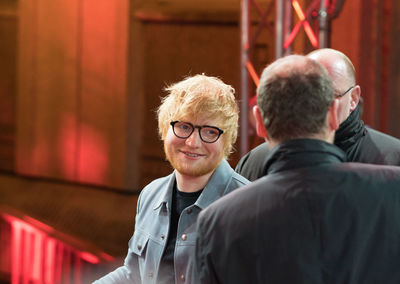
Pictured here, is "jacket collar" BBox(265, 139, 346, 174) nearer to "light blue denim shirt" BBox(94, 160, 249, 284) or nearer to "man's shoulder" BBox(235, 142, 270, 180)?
"light blue denim shirt" BBox(94, 160, 249, 284)

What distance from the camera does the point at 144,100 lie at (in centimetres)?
837

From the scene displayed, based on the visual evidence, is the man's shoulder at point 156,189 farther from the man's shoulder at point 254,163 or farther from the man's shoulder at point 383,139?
the man's shoulder at point 383,139

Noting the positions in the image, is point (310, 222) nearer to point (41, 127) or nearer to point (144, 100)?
point (144, 100)

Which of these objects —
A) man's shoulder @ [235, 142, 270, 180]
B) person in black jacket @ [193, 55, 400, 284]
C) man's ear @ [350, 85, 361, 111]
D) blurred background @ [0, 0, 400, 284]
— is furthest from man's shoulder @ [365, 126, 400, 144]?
blurred background @ [0, 0, 400, 284]

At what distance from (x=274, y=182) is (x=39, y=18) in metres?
→ 8.03

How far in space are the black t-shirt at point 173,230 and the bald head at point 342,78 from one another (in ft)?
1.94

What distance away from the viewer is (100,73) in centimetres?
838

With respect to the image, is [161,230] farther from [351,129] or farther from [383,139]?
[383,139]

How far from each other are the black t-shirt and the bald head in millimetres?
592

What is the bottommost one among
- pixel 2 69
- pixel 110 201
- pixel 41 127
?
pixel 110 201

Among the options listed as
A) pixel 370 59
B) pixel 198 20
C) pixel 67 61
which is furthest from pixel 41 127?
pixel 370 59

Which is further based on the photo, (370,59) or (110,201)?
(110,201)

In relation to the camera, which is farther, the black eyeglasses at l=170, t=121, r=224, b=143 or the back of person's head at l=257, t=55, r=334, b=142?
the black eyeglasses at l=170, t=121, r=224, b=143

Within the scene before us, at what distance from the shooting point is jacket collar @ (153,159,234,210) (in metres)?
1.96
